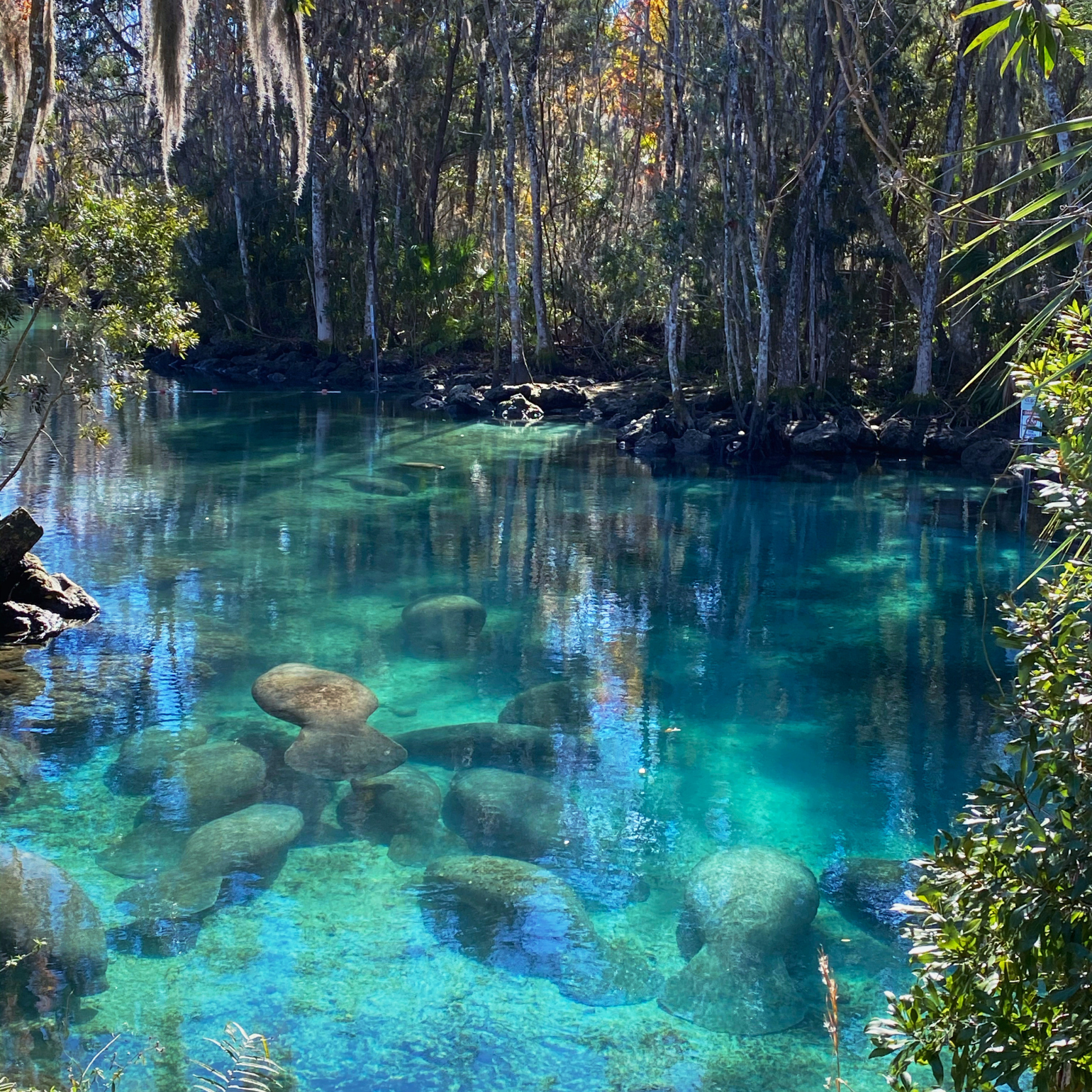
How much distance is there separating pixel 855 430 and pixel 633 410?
605 cm

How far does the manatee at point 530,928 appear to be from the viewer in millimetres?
6660

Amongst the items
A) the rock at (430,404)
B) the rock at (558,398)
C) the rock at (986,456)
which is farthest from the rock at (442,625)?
the rock at (430,404)

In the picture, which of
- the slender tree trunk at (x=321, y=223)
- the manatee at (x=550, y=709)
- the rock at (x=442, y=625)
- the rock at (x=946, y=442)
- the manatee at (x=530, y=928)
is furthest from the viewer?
the slender tree trunk at (x=321, y=223)

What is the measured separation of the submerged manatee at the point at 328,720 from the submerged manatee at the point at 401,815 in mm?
294

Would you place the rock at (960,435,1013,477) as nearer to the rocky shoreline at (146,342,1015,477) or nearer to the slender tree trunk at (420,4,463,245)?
the rocky shoreline at (146,342,1015,477)

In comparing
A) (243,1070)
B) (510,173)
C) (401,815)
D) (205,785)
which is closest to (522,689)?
(401,815)

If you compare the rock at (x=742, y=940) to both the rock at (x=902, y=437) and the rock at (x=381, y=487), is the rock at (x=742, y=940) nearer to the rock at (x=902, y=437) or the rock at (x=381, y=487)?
the rock at (x=381, y=487)

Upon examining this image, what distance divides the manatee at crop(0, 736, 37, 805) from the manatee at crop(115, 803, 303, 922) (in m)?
1.81

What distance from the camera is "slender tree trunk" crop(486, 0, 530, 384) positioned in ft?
96.6

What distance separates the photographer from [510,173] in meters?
29.8

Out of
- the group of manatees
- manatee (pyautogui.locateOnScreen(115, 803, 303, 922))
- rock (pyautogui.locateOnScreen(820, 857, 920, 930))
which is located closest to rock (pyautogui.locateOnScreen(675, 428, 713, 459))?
the group of manatees

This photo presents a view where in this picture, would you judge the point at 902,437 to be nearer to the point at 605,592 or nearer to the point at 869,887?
the point at 605,592

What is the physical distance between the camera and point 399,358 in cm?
3666

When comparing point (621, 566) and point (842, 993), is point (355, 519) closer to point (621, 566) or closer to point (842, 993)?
point (621, 566)
